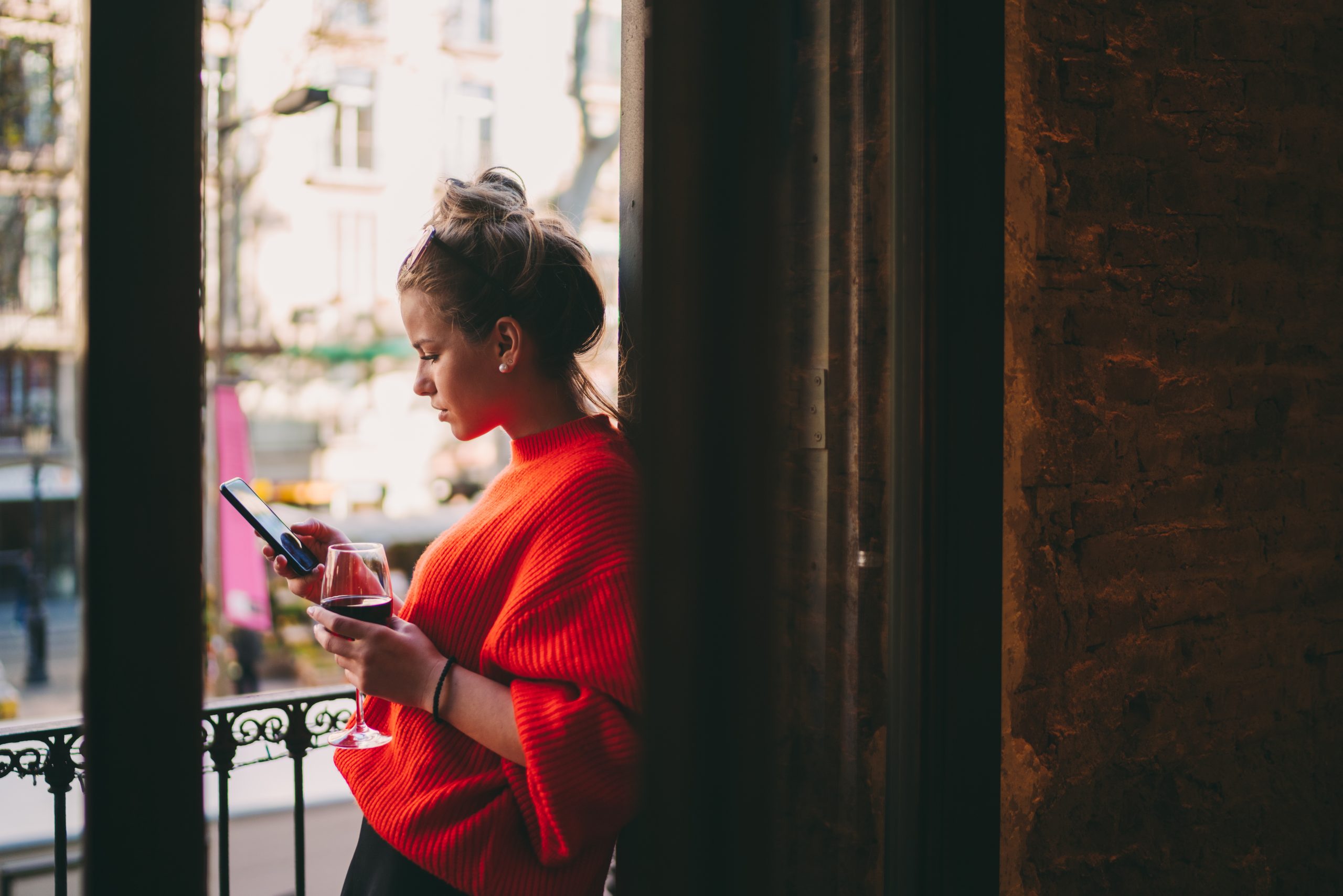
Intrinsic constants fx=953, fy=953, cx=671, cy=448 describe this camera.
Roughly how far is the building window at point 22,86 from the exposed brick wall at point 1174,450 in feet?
24.6

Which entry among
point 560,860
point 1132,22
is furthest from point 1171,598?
point 560,860

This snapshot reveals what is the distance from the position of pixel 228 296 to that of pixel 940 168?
11.2 m

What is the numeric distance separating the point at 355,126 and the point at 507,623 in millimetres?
16470

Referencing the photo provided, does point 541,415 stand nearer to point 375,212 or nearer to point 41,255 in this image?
point 41,255

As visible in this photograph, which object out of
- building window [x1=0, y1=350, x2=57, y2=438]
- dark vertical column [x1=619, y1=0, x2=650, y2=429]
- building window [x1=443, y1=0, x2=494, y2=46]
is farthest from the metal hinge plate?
building window [x1=443, y1=0, x2=494, y2=46]

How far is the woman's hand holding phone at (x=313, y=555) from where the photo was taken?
1.49m

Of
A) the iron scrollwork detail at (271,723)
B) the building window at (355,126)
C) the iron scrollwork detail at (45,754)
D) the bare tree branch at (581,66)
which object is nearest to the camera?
the iron scrollwork detail at (45,754)

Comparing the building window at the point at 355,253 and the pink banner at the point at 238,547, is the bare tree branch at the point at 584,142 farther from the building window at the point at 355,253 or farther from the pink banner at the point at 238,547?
the building window at the point at 355,253

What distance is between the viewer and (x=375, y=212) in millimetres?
16047

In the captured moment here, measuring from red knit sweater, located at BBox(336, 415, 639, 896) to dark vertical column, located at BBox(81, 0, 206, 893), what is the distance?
11.8 inches

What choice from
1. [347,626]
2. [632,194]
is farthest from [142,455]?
[632,194]

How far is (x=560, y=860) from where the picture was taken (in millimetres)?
1234

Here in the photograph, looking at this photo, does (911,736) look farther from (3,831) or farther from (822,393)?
(3,831)

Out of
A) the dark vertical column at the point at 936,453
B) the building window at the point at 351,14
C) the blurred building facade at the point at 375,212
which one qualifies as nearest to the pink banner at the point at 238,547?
the blurred building facade at the point at 375,212
